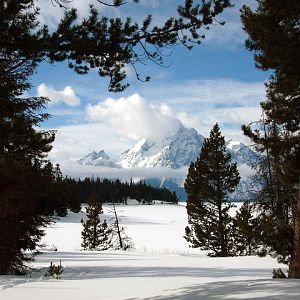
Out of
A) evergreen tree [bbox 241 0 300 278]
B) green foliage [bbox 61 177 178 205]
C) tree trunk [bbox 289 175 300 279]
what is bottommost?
tree trunk [bbox 289 175 300 279]

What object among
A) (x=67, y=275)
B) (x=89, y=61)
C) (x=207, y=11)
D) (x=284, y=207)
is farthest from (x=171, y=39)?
(x=284, y=207)

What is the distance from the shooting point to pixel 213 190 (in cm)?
2702

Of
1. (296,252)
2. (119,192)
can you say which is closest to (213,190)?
(296,252)

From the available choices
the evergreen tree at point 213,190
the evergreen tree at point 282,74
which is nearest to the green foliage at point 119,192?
the evergreen tree at point 213,190

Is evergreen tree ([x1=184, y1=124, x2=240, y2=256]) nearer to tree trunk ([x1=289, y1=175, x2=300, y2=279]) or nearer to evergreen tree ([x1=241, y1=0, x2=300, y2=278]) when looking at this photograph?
evergreen tree ([x1=241, y1=0, x2=300, y2=278])

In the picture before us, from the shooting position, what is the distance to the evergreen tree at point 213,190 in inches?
1049

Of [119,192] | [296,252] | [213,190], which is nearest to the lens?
[296,252]

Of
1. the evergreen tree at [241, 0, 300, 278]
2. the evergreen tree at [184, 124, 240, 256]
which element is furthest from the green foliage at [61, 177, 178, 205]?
the evergreen tree at [241, 0, 300, 278]

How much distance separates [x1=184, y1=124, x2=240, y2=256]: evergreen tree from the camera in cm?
2666

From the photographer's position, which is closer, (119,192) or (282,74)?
(282,74)

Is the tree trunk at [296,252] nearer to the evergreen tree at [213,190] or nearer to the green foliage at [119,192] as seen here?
the evergreen tree at [213,190]

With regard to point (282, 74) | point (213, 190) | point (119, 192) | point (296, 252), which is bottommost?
point (296, 252)

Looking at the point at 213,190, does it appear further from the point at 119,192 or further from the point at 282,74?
the point at 119,192

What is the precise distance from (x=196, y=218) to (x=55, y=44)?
2193cm
